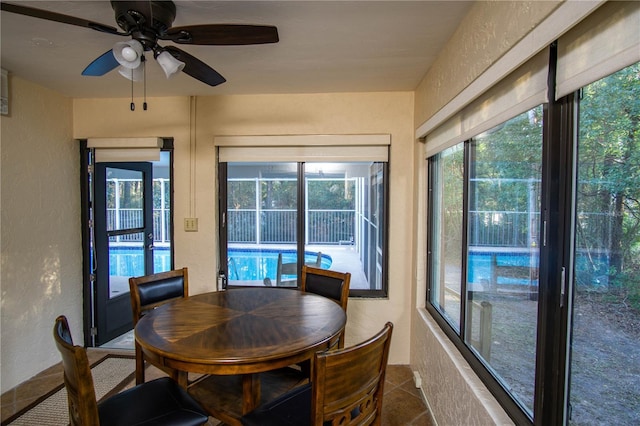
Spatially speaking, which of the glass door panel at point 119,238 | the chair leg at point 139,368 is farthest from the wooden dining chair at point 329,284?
the glass door panel at point 119,238

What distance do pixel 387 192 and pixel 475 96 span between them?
1.38 meters

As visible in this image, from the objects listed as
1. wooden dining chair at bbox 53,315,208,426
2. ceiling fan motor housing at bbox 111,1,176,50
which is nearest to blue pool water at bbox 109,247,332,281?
wooden dining chair at bbox 53,315,208,426

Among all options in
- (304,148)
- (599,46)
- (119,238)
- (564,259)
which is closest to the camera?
(599,46)

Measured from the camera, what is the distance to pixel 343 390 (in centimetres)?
110

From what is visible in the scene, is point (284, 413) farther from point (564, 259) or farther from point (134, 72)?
point (134, 72)

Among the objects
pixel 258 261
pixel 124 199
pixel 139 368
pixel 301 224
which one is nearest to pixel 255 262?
pixel 258 261

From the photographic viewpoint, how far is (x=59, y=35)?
178cm

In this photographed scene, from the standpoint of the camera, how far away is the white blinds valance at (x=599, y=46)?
0.75 meters

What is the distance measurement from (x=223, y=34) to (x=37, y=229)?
2.45 metres

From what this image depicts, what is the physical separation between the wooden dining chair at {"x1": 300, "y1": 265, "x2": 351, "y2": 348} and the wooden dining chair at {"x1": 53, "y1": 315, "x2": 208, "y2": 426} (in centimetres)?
105

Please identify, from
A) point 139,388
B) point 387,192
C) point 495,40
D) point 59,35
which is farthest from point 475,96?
point 59,35

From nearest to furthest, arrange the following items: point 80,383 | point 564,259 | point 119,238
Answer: point 564,259, point 80,383, point 119,238

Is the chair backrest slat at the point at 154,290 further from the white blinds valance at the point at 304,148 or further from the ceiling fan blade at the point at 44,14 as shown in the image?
the ceiling fan blade at the point at 44,14

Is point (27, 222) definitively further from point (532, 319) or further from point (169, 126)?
point (532, 319)
